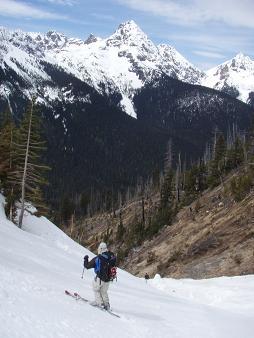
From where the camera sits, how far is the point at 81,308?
15.4 meters

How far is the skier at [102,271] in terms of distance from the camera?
15680 millimetres

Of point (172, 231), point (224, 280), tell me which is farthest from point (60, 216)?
point (224, 280)

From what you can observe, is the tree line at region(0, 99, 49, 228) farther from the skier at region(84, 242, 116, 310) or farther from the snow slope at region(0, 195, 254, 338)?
the skier at region(84, 242, 116, 310)

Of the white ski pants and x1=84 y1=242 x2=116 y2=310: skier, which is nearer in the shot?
x1=84 y1=242 x2=116 y2=310: skier

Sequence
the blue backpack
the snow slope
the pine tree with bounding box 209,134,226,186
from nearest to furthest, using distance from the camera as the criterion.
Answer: the snow slope → the blue backpack → the pine tree with bounding box 209,134,226,186

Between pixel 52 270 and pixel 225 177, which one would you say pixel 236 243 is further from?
pixel 225 177

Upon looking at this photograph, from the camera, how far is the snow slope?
498 inches

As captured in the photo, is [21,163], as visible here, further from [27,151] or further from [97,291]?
[97,291]

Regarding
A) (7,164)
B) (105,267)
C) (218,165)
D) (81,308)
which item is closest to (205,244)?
(7,164)

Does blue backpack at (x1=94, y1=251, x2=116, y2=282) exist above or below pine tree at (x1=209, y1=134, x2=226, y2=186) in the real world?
above

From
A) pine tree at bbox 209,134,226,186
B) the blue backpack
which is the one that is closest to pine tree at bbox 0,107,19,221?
the blue backpack

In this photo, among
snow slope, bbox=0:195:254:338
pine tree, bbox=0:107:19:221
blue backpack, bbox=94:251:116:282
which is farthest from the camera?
pine tree, bbox=0:107:19:221

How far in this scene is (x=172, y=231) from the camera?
64.1m

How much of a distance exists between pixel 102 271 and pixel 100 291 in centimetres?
81
